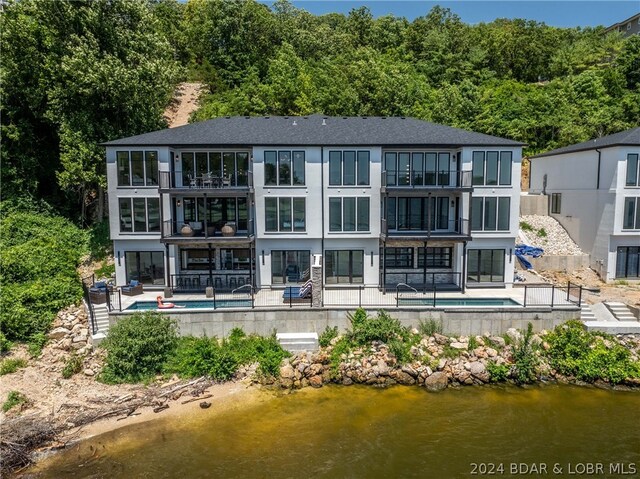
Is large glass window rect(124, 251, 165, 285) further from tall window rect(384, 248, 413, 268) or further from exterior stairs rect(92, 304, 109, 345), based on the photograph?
tall window rect(384, 248, 413, 268)

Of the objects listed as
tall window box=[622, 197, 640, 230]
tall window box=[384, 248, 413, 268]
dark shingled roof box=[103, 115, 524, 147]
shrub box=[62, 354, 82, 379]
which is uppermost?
dark shingled roof box=[103, 115, 524, 147]

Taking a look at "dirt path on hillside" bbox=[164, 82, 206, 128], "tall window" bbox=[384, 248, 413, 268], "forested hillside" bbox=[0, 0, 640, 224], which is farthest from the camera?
"dirt path on hillside" bbox=[164, 82, 206, 128]

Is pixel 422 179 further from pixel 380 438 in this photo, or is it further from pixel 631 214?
pixel 380 438

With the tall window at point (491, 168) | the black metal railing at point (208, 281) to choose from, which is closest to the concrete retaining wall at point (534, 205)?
the tall window at point (491, 168)

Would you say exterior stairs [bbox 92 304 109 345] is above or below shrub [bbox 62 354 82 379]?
above

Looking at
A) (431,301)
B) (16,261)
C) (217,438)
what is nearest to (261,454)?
(217,438)

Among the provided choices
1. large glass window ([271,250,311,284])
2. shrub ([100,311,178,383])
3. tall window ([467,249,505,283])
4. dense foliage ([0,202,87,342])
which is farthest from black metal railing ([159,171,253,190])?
tall window ([467,249,505,283])

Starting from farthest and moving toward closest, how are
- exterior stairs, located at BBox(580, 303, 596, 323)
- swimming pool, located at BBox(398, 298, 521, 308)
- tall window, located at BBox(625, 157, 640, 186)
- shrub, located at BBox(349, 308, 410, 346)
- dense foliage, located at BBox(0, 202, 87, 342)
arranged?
1. tall window, located at BBox(625, 157, 640, 186)
2. swimming pool, located at BBox(398, 298, 521, 308)
3. exterior stairs, located at BBox(580, 303, 596, 323)
4. dense foliage, located at BBox(0, 202, 87, 342)
5. shrub, located at BBox(349, 308, 410, 346)

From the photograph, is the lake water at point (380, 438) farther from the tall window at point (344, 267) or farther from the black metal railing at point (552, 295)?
the tall window at point (344, 267)

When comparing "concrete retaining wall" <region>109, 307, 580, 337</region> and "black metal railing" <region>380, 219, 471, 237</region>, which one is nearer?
"concrete retaining wall" <region>109, 307, 580, 337</region>
